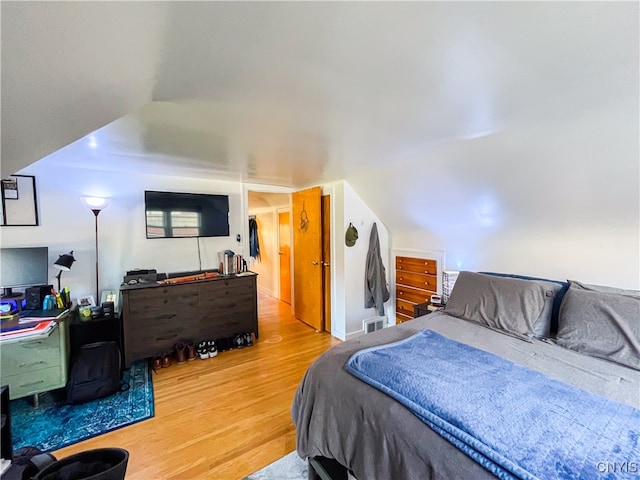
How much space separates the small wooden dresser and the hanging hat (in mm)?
694

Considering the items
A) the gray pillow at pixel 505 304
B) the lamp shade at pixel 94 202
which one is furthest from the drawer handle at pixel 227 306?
the gray pillow at pixel 505 304

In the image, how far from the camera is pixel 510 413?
3.59ft

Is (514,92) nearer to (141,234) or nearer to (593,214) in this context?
(593,214)

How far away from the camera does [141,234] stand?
322 centimetres

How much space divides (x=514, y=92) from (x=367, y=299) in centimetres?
285

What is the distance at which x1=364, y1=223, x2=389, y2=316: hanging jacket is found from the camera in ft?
12.0

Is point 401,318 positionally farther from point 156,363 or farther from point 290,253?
point 156,363

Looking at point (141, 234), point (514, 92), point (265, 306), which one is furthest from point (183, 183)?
point (514, 92)

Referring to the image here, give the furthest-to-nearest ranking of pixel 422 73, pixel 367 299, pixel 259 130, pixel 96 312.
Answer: pixel 367 299 → pixel 96 312 → pixel 259 130 → pixel 422 73

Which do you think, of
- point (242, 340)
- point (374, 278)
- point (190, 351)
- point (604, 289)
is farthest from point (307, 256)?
point (604, 289)

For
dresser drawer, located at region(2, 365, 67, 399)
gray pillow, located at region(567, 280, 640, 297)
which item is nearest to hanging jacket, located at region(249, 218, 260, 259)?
dresser drawer, located at region(2, 365, 67, 399)

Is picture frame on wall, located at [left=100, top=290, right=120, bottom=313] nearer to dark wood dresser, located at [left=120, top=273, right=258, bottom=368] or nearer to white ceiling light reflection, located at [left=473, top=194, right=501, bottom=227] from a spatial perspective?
dark wood dresser, located at [left=120, top=273, right=258, bottom=368]

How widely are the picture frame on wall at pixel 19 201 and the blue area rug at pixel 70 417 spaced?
1.59m

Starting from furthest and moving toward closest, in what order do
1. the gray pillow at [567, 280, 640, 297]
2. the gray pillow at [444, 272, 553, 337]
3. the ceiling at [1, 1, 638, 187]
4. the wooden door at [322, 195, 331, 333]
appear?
the wooden door at [322, 195, 331, 333] < the gray pillow at [444, 272, 553, 337] < the gray pillow at [567, 280, 640, 297] < the ceiling at [1, 1, 638, 187]
